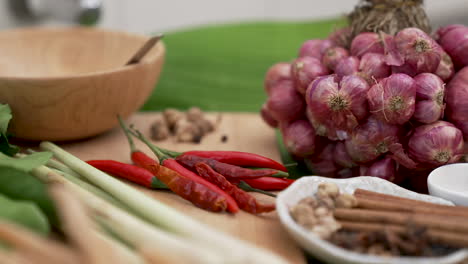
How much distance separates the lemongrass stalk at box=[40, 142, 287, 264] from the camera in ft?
2.43

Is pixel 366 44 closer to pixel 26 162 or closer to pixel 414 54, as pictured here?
pixel 414 54

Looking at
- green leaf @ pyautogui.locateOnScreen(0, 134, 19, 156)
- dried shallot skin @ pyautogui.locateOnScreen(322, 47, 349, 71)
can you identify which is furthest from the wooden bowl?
dried shallot skin @ pyautogui.locateOnScreen(322, 47, 349, 71)

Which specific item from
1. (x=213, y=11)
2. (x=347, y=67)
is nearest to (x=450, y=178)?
(x=347, y=67)

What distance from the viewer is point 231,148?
139 cm

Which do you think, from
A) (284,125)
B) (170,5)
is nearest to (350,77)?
(284,125)

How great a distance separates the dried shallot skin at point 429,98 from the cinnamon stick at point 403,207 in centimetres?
20

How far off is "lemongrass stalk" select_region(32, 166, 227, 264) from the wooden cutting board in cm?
18

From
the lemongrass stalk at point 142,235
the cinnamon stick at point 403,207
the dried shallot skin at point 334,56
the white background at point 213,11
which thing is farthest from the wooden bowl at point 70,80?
the white background at point 213,11

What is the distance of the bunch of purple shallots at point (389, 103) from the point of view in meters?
1.02

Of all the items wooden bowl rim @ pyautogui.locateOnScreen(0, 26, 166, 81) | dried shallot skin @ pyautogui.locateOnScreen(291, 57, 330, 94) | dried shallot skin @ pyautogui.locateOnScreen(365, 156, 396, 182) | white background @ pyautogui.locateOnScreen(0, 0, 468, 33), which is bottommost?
white background @ pyautogui.locateOnScreen(0, 0, 468, 33)

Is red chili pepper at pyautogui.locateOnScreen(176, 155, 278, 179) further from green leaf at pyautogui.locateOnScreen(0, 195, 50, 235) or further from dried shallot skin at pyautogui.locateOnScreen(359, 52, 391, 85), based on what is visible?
green leaf at pyautogui.locateOnScreen(0, 195, 50, 235)

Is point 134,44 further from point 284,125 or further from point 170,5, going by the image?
point 170,5

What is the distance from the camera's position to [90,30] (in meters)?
1.63

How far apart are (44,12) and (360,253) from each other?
1706mm
